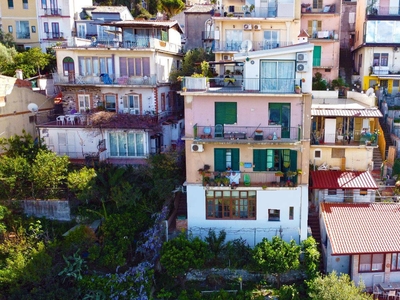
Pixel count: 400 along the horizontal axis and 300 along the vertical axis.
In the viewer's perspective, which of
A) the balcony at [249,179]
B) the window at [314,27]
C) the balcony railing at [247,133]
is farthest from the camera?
the window at [314,27]

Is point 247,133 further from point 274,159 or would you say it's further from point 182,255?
point 182,255

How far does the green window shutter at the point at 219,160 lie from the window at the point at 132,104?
10.4 metres

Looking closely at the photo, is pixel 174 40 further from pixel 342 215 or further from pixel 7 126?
→ pixel 342 215

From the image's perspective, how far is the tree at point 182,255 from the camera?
2245 centimetres

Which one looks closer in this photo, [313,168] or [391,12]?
[313,168]

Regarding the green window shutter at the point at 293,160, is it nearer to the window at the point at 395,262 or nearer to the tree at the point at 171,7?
the window at the point at 395,262

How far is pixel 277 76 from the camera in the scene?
2434 cm

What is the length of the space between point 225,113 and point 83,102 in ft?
47.4

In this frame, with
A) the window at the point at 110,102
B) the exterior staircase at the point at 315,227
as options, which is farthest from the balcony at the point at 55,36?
the exterior staircase at the point at 315,227

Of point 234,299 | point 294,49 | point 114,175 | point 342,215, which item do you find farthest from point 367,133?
point 114,175

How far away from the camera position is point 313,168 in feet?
91.8

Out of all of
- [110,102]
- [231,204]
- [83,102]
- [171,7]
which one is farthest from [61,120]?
[171,7]

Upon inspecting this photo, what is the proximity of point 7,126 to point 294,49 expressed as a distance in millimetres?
22705

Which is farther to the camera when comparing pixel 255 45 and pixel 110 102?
pixel 255 45
